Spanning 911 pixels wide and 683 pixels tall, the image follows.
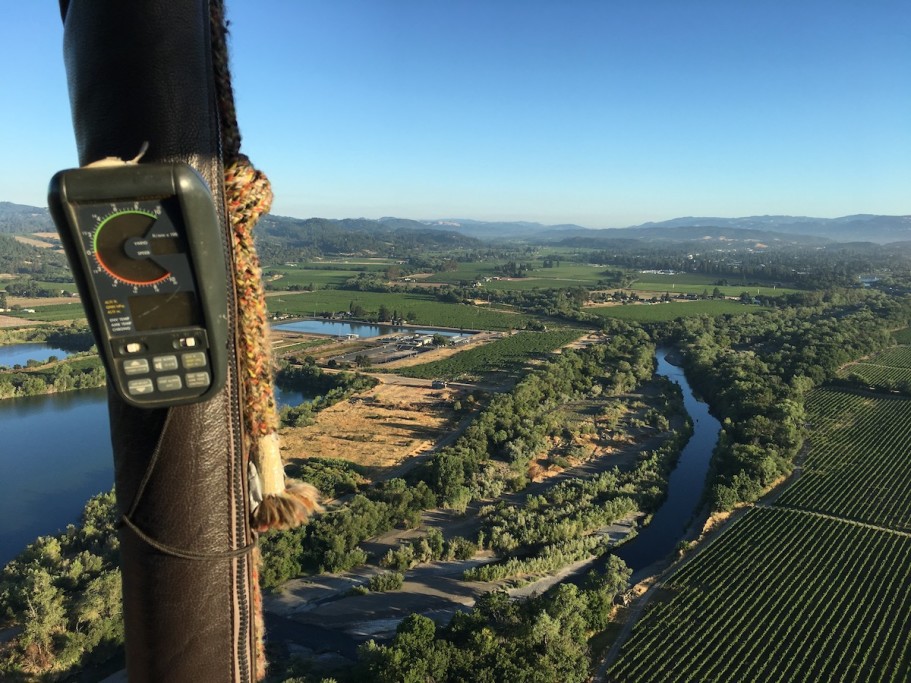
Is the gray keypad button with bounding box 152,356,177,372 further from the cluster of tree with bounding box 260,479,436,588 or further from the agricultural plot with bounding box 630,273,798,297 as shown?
the agricultural plot with bounding box 630,273,798,297

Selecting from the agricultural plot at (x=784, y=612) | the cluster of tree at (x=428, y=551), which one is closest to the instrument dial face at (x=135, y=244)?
the agricultural plot at (x=784, y=612)

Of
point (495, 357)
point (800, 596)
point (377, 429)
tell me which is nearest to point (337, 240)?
point (495, 357)

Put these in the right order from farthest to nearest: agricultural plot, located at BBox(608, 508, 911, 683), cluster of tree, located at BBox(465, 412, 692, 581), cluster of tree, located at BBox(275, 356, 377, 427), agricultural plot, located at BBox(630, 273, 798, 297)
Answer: agricultural plot, located at BBox(630, 273, 798, 297), cluster of tree, located at BBox(275, 356, 377, 427), cluster of tree, located at BBox(465, 412, 692, 581), agricultural plot, located at BBox(608, 508, 911, 683)

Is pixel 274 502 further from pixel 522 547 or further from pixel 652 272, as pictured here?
pixel 652 272

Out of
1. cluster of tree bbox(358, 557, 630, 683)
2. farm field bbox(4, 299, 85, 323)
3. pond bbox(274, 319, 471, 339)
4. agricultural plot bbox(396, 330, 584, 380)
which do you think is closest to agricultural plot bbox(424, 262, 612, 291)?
pond bbox(274, 319, 471, 339)

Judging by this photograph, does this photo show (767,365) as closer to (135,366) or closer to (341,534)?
(341,534)

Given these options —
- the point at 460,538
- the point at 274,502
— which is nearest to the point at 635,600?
the point at 460,538

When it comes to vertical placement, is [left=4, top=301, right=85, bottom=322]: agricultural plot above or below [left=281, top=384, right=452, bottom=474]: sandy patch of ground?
above
